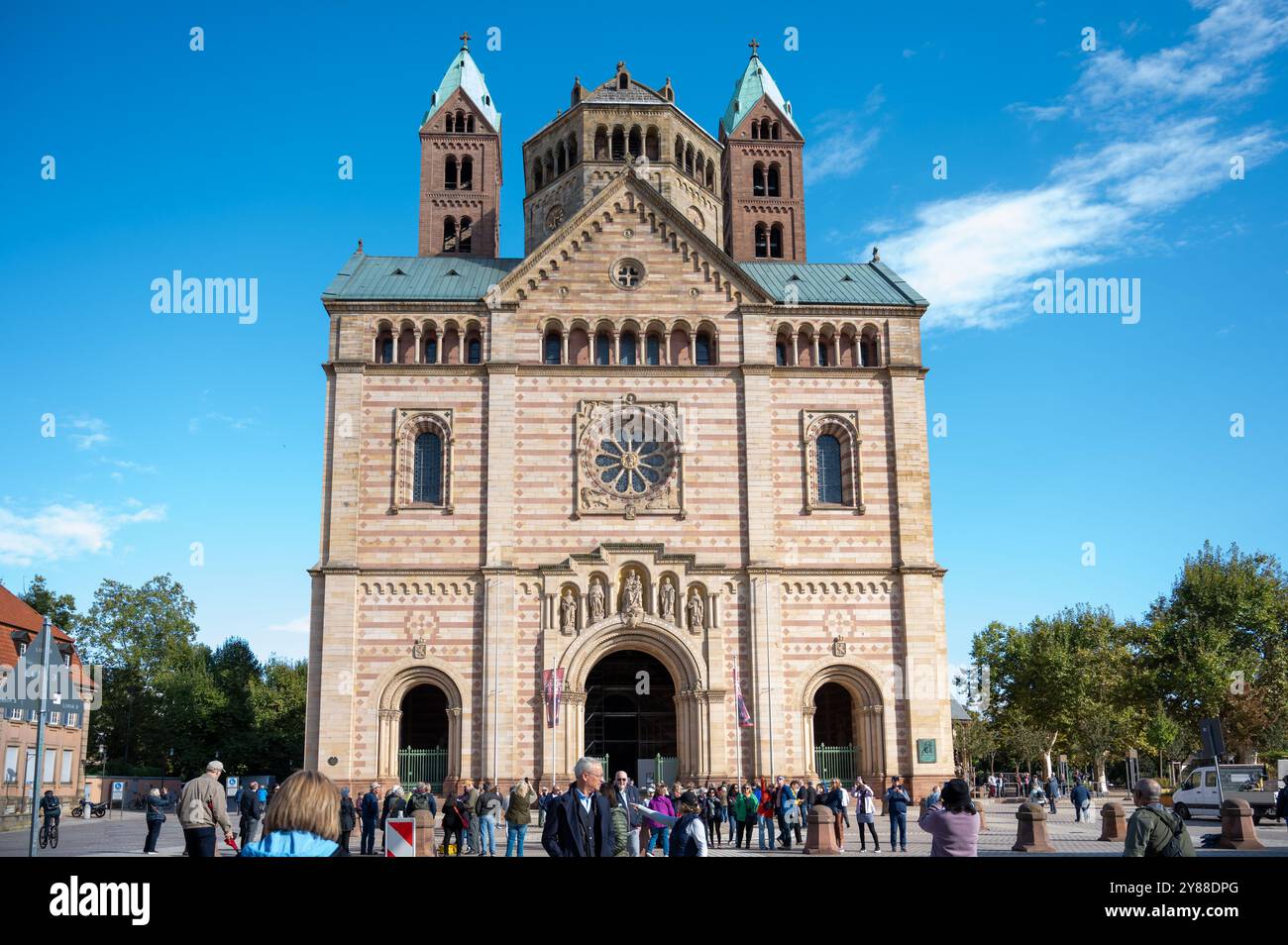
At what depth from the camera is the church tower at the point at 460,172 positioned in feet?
180

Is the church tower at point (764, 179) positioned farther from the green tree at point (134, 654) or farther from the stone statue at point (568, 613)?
the green tree at point (134, 654)

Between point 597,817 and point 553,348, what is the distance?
3536cm

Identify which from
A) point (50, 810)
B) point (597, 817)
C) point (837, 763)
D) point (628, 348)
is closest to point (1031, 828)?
point (837, 763)

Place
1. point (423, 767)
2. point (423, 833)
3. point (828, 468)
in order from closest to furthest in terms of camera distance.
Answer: point (423, 833), point (423, 767), point (828, 468)

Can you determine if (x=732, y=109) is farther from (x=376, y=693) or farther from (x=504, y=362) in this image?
(x=376, y=693)

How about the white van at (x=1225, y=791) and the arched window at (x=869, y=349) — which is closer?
the white van at (x=1225, y=791)

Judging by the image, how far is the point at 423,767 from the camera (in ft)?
136

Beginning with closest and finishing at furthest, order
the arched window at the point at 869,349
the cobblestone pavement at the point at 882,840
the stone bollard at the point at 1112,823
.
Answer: the cobblestone pavement at the point at 882,840 < the stone bollard at the point at 1112,823 < the arched window at the point at 869,349

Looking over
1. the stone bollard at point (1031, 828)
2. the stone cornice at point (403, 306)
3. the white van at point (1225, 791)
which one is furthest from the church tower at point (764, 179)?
the stone bollard at point (1031, 828)

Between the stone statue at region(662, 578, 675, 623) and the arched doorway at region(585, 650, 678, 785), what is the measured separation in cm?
285

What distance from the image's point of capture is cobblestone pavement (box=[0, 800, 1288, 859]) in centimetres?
2705

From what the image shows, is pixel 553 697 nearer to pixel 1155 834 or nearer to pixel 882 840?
pixel 882 840

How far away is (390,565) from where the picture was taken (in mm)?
42125

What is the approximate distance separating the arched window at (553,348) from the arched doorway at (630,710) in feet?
38.4
